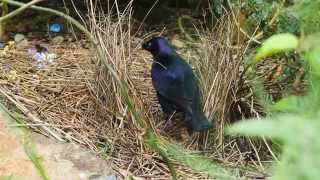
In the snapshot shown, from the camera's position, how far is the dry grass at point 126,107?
8.88 ft

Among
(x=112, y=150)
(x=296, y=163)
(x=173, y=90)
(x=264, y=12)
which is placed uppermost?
(x=296, y=163)

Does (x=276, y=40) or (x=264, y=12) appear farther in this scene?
(x=264, y=12)

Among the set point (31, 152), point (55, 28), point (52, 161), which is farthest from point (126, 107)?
point (31, 152)

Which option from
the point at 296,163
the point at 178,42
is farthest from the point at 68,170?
the point at 296,163

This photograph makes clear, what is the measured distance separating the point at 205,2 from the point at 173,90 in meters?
1.51

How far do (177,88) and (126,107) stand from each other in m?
0.23

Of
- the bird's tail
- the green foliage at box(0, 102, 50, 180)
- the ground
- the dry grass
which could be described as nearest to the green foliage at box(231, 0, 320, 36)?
the dry grass

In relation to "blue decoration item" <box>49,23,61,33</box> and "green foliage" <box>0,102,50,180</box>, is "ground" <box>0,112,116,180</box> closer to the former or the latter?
"green foliage" <box>0,102,50,180</box>

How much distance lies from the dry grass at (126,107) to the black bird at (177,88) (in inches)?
3.8

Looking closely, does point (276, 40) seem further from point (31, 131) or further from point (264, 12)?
point (264, 12)

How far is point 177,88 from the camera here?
2768 millimetres

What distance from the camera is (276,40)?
71 centimetres

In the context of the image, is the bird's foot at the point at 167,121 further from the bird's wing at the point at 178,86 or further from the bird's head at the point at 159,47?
the bird's head at the point at 159,47

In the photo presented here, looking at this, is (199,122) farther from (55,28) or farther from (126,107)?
(55,28)
